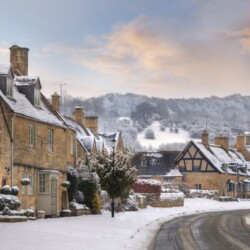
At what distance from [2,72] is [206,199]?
156 ft

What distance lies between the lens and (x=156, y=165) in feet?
307

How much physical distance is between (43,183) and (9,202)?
8.16 meters

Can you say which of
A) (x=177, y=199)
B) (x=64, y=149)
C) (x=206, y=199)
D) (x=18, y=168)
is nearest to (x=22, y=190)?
(x=18, y=168)

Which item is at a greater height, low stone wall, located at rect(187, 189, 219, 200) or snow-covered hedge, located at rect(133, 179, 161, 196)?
snow-covered hedge, located at rect(133, 179, 161, 196)

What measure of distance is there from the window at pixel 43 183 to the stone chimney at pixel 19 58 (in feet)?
30.1

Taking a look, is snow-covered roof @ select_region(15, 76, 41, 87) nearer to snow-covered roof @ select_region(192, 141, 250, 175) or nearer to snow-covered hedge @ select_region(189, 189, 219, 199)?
snow-covered hedge @ select_region(189, 189, 219, 199)

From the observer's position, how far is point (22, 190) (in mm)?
37188

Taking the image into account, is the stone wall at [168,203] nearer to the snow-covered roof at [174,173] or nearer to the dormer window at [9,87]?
the snow-covered roof at [174,173]

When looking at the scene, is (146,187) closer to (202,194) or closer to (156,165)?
(202,194)

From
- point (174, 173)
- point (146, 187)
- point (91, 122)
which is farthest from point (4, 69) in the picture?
point (174, 173)

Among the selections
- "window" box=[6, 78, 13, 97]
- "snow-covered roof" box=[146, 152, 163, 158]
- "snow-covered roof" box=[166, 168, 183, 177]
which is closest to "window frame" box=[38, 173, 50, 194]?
"window" box=[6, 78, 13, 97]

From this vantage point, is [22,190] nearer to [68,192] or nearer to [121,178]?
[68,192]

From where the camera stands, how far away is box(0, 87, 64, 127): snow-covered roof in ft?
123

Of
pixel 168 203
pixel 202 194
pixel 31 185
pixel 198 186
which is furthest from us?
pixel 198 186
